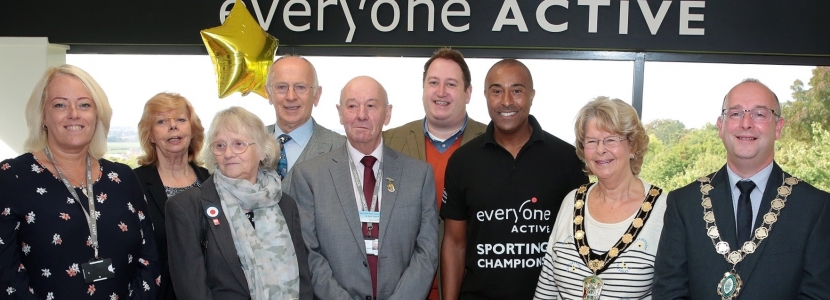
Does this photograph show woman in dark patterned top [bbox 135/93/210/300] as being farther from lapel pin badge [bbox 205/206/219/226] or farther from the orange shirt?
the orange shirt

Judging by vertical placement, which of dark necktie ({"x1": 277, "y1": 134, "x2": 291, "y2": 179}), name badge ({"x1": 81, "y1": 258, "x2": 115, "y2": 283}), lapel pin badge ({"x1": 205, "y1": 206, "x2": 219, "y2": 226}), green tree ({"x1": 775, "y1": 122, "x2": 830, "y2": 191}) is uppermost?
→ green tree ({"x1": 775, "y1": 122, "x2": 830, "y2": 191})

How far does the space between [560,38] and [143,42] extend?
3.44 metres

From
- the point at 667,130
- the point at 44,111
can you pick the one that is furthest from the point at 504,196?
the point at 667,130

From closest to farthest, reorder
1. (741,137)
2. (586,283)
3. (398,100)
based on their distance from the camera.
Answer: (741,137)
(586,283)
(398,100)

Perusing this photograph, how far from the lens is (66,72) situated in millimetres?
3008

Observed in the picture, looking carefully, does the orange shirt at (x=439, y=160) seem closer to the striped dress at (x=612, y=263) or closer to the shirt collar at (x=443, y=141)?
the shirt collar at (x=443, y=141)

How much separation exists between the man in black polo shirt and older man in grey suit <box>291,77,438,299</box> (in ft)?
0.58

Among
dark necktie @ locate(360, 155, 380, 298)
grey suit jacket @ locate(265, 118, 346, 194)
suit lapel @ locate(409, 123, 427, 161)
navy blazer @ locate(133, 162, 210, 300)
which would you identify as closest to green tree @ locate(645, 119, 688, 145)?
suit lapel @ locate(409, 123, 427, 161)

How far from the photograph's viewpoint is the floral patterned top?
2.74 meters

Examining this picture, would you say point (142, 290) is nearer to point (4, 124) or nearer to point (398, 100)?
point (398, 100)

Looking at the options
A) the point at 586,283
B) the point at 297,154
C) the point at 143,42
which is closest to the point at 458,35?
the point at 297,154

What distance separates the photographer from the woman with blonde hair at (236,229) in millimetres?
2982

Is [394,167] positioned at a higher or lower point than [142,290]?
higher

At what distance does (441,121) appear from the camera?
4.07 m
